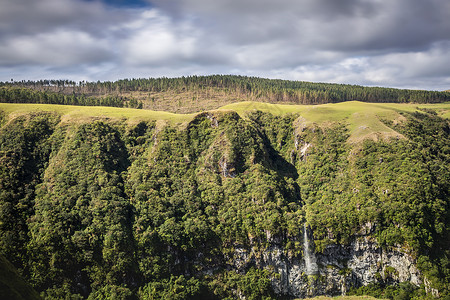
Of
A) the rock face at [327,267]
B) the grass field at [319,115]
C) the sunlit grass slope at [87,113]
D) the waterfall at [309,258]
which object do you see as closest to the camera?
the rock face at [327,267]

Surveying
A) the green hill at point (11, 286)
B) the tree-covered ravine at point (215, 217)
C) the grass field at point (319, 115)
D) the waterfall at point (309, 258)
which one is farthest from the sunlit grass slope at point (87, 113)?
the green hill at point (11, 286)

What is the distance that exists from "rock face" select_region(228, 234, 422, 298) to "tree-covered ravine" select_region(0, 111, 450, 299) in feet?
1.16

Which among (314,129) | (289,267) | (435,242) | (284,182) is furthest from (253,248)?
(314,129)

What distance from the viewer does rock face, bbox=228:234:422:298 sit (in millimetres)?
88750

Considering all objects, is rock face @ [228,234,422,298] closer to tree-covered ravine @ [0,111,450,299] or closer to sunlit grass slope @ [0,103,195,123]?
tree-covered ravine @ [0,111,450,299]

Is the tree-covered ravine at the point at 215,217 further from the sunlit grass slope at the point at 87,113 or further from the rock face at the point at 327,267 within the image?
the sunlit grass slope at the point at 87,113

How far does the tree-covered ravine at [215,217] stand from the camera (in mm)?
83938

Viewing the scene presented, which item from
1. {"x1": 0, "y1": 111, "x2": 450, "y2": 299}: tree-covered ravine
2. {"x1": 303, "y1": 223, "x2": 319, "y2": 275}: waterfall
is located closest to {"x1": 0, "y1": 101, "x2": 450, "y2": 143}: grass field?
{"x1": 0, "y1": 111, "x2": 450, "y2": 299}: tree-covered ravine

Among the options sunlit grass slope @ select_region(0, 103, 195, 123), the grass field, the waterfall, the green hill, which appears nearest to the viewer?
the green hill

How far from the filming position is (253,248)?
9400 centimetres

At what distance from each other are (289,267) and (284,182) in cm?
3567

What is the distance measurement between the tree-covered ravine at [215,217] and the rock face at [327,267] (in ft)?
1.16

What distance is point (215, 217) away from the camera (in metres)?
99.8

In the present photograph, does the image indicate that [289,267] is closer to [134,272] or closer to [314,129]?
[134,272]
